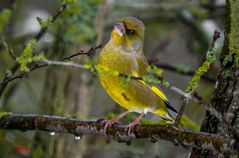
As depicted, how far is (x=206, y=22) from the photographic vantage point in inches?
218

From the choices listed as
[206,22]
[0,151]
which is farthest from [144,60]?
[206,22]

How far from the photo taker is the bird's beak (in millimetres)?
2696

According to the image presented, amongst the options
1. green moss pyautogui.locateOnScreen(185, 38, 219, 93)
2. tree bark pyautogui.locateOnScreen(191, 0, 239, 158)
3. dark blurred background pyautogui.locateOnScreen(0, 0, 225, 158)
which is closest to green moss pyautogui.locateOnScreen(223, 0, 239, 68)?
tree bark pyautogui.locateOnScreen(191, 0, 239, 158)

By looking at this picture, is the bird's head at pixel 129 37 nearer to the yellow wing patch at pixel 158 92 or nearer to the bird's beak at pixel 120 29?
the bird's beak at pixel 120 29

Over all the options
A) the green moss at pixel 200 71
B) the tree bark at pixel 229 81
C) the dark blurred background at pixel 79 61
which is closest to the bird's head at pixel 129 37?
the dark blurred background at pixel 79 61

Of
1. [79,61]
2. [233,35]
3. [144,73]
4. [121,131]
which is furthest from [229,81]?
[79,61]

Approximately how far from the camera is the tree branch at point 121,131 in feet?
6.41

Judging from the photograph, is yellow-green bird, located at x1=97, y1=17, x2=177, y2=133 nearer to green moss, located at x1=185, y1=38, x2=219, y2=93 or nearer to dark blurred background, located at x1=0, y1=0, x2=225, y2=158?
dark blurred background, located at x1=0, y1=0, x2=225, y2=158

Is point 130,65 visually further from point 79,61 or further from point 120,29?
point 79,61

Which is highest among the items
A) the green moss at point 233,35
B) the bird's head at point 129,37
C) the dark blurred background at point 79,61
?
the green moss at point 233,35

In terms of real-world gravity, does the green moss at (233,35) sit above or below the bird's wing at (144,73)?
above

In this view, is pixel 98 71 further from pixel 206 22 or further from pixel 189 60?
pixel 189 60

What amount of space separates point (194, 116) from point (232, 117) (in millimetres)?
2961

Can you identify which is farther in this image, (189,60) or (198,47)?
(189,60)
